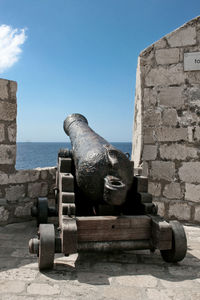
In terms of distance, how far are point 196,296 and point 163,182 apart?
8.58 ft

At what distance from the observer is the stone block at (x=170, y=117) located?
495 cm

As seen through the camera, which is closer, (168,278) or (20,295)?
(20,295)

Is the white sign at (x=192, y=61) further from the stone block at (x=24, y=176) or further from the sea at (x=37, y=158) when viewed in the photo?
the stone block at (x=24, y=176)

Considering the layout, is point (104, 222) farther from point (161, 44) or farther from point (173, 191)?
point (161, 44)

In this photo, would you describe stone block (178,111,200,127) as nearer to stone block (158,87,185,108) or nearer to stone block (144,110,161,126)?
stone block (158,87,185,108)

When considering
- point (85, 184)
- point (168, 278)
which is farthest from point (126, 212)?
point (168, 278)

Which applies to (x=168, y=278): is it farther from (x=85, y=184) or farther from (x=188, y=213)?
(x=188, y=213)

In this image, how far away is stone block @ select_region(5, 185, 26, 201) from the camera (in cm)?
477

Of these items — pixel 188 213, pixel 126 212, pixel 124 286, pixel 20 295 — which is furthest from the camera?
pixel 188 213

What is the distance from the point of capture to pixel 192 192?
191 inches

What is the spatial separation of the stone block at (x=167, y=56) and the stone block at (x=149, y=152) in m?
1.37

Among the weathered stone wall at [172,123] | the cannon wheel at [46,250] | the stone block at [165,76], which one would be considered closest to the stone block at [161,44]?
the weathered stone wall at [172,123]

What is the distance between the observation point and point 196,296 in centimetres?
248

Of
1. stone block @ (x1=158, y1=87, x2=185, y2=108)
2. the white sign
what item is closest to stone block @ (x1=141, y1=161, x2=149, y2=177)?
stone block @ (x1=158, y1=87, x2=185, y2=108)
